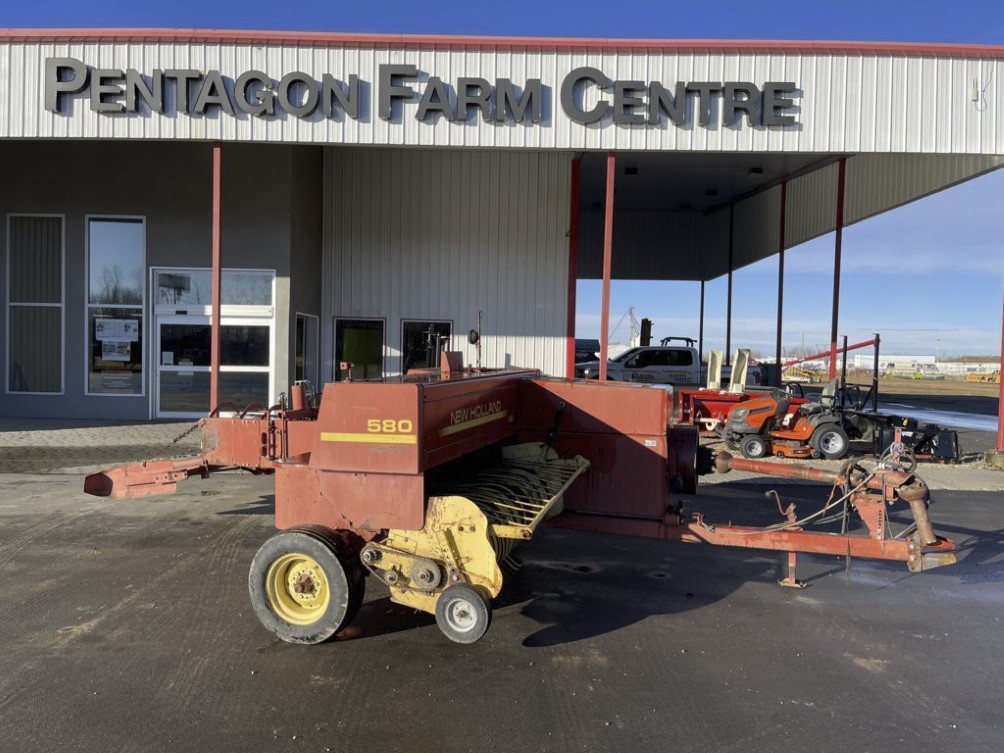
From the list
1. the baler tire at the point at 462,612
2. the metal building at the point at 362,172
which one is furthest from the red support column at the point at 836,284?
the baler tire at the point at 462,612

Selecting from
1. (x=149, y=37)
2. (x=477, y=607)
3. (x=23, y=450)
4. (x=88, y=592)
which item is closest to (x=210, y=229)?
(x=149, y=37)

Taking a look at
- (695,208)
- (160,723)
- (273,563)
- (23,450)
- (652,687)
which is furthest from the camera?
(695,208)

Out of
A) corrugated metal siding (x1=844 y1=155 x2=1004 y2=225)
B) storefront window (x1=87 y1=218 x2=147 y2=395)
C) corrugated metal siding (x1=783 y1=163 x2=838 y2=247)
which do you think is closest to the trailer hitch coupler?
corrugated metal siding (x1=844 y1=155 x2=1004 y2=225)

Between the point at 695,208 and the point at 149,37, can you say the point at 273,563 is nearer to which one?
the point at 149,37

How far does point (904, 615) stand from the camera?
5133 millimetres

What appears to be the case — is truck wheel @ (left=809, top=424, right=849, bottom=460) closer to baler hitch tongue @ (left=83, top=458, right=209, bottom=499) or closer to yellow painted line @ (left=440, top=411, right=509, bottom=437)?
yellow painted line @ (left=440, top=411, right=509, bottom=437)

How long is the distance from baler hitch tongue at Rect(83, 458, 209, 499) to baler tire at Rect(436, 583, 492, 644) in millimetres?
2758

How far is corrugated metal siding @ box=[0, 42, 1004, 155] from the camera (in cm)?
1094

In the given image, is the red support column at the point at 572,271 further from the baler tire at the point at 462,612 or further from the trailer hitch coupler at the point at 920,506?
the baler tire at the point at 462,612

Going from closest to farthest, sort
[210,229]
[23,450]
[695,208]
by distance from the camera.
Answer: [23,450] < [210,229] < [695,208]

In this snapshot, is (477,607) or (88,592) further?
(88,592)

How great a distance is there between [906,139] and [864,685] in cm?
984

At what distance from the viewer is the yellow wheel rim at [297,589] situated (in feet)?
14.5

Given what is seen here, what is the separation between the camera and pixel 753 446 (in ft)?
39.5
